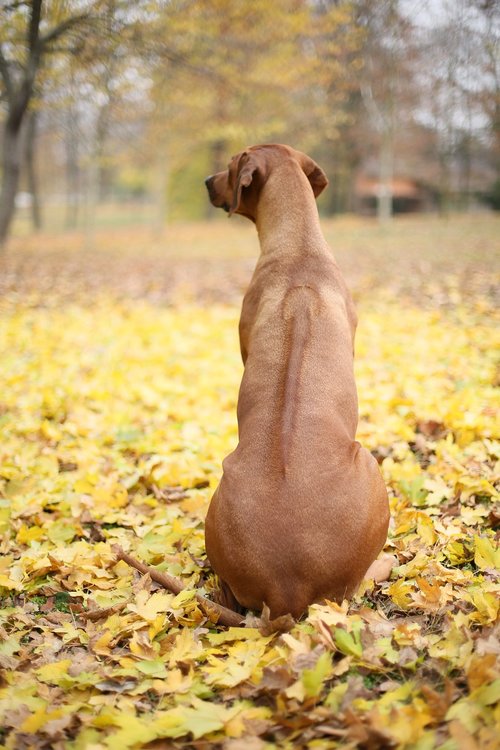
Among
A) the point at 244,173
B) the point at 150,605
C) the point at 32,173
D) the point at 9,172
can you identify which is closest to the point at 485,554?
the point at 150,605

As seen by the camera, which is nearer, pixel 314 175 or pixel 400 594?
pixel 400 594

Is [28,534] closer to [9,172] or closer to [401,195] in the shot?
[9,172]

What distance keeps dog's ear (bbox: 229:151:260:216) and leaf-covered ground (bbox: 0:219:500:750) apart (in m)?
1.96

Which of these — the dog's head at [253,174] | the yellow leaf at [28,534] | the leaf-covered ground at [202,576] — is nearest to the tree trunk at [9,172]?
the leaf-covered ground at [202,576]

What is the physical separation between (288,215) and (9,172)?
44.9 feet

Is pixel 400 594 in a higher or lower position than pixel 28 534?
higher

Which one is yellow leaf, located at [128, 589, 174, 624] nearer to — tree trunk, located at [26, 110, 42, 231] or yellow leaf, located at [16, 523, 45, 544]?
yellow leaf, located at [16, 523, 45, 544]

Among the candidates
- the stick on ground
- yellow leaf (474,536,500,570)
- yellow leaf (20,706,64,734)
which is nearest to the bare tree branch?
the stick on ground

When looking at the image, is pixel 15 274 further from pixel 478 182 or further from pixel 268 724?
pixel 478 182

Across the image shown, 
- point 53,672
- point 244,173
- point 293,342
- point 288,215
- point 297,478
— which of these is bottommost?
point 53,672

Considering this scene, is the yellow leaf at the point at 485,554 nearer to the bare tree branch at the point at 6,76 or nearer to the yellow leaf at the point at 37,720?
the yellow leaf at the point at 37,720

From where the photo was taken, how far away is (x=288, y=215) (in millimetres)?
4188

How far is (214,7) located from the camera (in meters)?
13.9

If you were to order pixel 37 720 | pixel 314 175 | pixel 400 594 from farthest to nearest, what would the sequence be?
1. pixel 314 175
2. pixel 400 594
3. pixel 37 720
